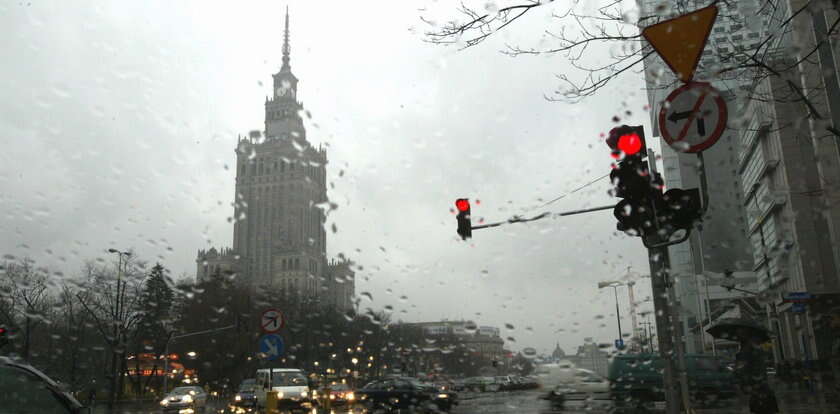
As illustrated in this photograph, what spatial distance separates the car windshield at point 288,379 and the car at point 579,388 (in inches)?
323

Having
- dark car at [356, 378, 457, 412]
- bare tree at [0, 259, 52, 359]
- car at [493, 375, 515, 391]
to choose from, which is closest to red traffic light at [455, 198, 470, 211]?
dark car at [356, 378, 457, 412]

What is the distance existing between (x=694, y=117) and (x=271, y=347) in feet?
30.7

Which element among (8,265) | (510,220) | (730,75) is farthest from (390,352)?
(730,75)

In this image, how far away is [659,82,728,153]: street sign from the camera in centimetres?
529

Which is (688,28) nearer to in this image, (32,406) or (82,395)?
(32,406)

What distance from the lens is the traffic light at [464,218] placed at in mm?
10695

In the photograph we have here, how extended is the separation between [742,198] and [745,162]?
6.56 m

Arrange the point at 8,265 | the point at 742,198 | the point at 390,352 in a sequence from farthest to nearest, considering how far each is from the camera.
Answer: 1. the point at 742,198
2. the point at 390,352
3. the point at 8,265

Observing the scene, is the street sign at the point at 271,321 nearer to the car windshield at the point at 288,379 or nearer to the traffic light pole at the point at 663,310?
the traffic light pole at the point at 663,310

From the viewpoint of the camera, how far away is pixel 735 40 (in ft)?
28.8

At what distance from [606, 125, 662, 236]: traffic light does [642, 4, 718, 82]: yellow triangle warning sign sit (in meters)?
0.77

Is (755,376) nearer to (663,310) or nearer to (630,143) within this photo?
(663,310)

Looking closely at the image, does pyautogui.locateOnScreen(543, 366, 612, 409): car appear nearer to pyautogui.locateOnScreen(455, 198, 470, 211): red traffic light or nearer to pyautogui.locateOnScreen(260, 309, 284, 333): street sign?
pyautogui.locateOnScreen(455, 198, 470, 211): red traffic light

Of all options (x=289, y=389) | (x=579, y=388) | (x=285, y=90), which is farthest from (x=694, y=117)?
(x=285, y=90)
